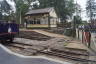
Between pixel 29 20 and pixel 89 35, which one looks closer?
pixel 89 35

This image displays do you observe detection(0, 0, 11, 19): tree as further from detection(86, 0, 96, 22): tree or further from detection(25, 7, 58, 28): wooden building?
detection(86, 0, 96, 22): tree

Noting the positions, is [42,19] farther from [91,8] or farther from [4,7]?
[91,8]

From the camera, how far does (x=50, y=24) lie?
2653 centimetres

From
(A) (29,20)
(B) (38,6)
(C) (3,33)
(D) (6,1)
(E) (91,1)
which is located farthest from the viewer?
(E) (91,1)

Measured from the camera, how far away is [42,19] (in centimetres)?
2627

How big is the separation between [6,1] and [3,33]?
4289 centimetres

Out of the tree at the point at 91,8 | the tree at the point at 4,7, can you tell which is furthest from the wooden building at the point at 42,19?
the tree at the point at 91,8

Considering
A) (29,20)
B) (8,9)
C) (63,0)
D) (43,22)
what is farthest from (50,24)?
(8,9)

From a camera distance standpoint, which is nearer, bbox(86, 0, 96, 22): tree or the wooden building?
the wooden building

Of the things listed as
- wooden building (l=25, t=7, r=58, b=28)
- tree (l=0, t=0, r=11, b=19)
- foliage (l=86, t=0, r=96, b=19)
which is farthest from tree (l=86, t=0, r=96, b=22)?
tree (l=0, t=0, r=11, b=19)

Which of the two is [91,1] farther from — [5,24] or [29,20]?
[5,24]

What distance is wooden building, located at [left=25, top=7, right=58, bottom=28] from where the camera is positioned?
25.4 meters

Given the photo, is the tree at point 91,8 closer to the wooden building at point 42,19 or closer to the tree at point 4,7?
the wooden building at point 42,19

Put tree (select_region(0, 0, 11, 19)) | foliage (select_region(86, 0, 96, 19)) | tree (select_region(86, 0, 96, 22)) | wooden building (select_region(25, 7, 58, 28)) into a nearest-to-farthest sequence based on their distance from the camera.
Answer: wooden building (select_region(25, 7, 58, 28))
tree (select_region(0, 0, 11, 19))
tree (select_region(86, 0, 96, 22))
foliage (select_region(86, 0, 96, 19))
